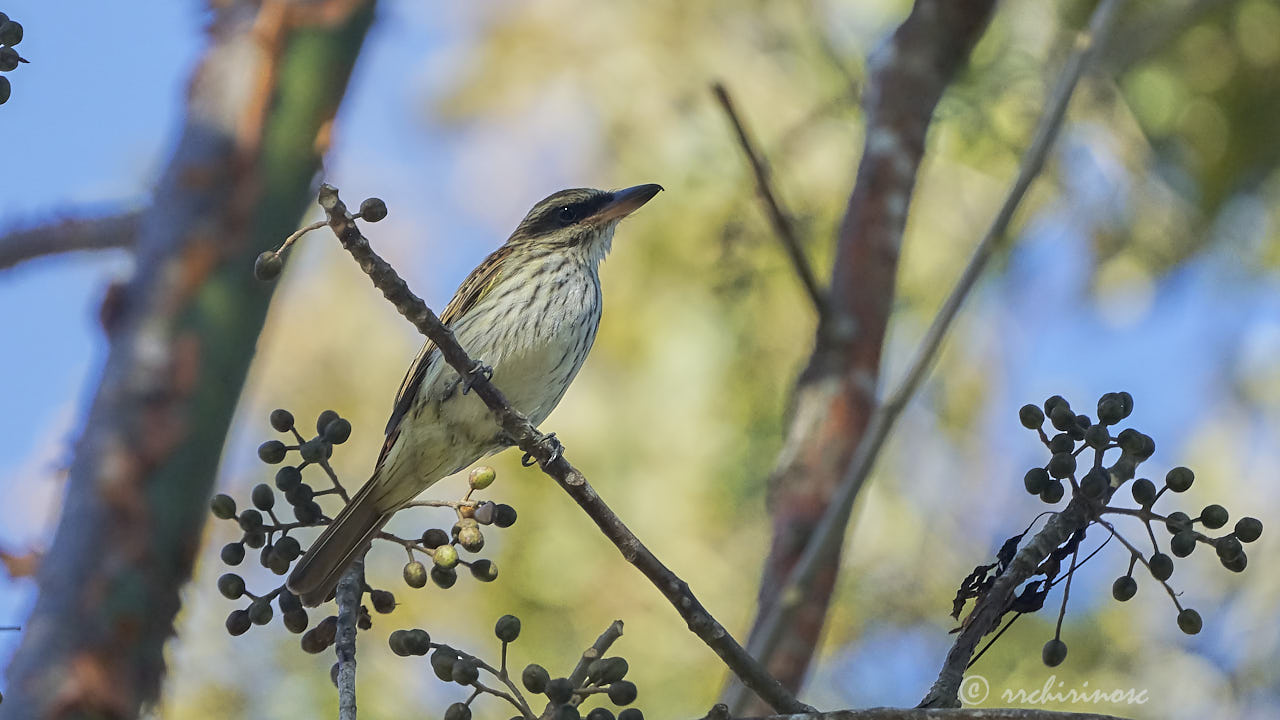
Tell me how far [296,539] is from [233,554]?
20 centimetres

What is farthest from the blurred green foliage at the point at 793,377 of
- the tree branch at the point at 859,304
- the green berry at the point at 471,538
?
the green berry at the point at 471,538

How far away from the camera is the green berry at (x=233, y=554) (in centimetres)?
257

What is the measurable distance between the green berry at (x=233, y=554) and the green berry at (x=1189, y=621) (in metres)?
1.80

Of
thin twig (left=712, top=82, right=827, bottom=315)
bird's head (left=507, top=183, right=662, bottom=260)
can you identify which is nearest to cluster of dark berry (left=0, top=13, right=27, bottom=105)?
thin twig (left=712, top=82, right=827, bottom=315)

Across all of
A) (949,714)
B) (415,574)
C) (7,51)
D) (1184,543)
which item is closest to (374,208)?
(7,51)

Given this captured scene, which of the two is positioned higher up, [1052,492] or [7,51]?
[7,51]

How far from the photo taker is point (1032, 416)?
2.24 m

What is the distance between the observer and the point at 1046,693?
4391mm

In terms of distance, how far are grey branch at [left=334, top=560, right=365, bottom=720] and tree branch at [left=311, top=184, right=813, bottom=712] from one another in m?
0.49

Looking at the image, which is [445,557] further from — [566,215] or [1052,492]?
[566,215]

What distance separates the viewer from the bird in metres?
3.94

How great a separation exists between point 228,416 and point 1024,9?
4.79m

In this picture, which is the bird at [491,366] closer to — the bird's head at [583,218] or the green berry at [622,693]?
the bird's head at [583,218]

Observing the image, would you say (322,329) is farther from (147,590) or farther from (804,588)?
(804,588)
